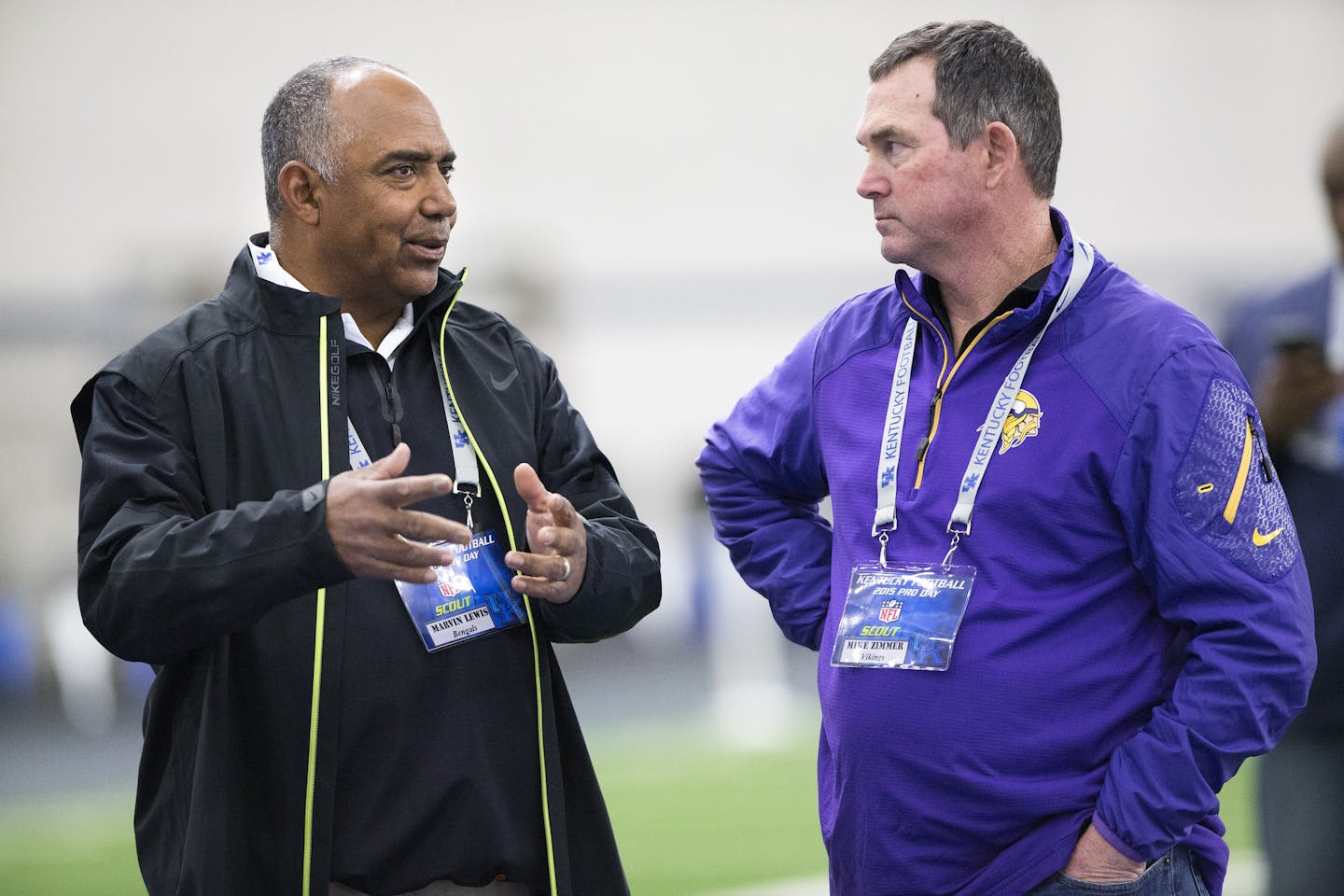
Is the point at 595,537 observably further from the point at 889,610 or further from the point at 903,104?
the point at 903,104

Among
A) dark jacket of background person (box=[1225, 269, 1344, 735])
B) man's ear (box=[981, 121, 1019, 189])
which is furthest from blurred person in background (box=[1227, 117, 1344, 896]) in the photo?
man's ear (box=[981, 121, 1019, 189])

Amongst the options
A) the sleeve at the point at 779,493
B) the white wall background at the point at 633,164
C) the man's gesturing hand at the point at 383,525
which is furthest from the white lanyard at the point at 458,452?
the white wall background at the point at 633,164

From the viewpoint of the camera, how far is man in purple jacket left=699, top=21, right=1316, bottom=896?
5.49ft

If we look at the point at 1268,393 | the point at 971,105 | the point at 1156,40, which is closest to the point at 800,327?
the point at 1156,40

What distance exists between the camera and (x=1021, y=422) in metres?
1.79

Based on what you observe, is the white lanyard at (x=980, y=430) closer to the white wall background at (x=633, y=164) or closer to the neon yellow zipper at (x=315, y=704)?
the neon yellow zipper at (x=315, y=704)

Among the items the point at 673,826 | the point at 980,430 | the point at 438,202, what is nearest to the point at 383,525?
the point at 438,202

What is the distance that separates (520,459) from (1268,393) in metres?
1.49

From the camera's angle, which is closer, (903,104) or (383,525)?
(383,525)

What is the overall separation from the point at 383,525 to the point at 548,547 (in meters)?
Answer: 0.26

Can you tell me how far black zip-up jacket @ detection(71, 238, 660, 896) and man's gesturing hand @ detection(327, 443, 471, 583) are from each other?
2cm

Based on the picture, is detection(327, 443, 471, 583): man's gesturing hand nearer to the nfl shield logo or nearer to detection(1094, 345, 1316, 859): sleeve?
the nfl shield logo

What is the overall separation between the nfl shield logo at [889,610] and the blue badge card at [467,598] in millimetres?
470

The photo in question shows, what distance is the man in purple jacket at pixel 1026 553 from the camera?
167cm
